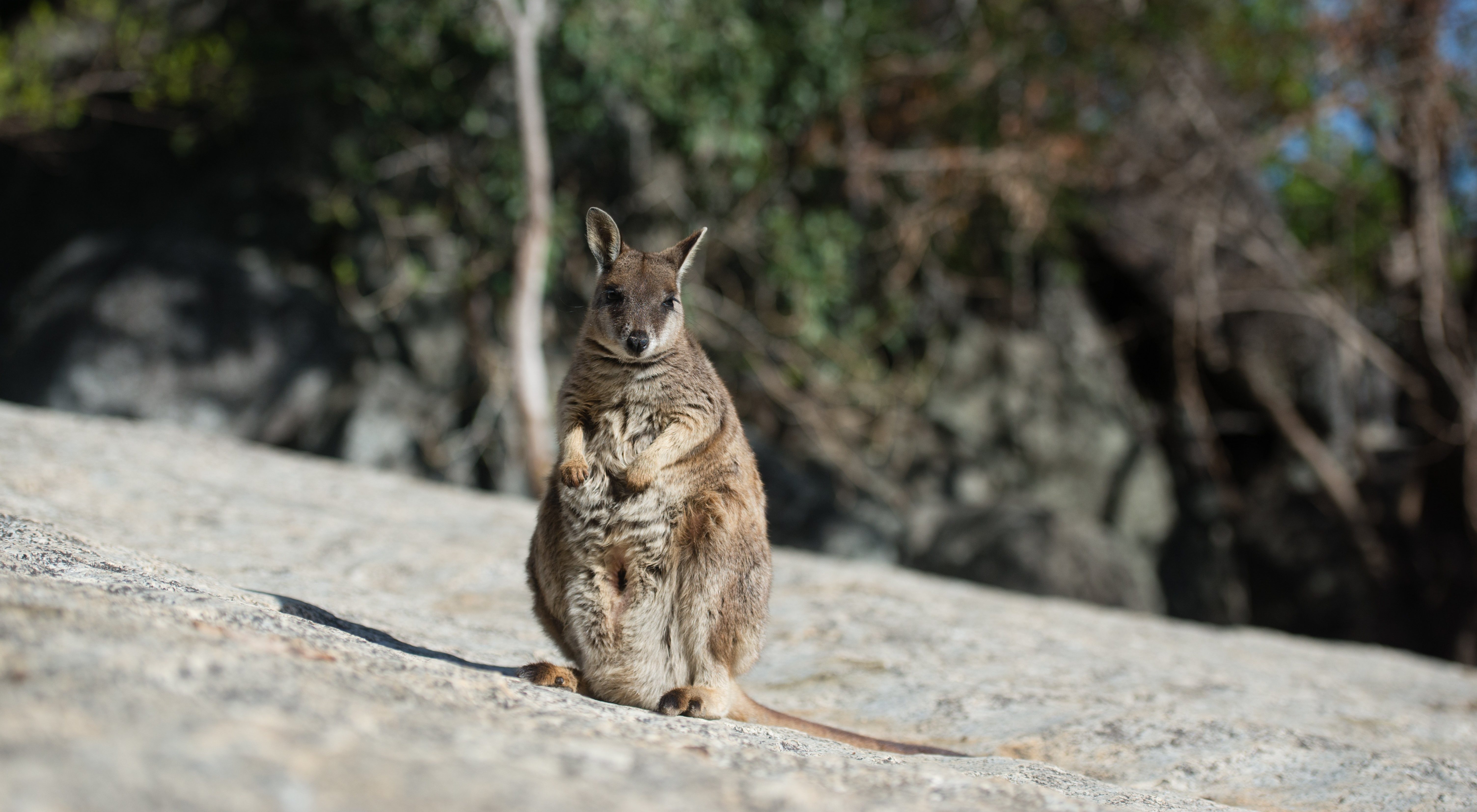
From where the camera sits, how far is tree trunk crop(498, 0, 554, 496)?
392 inches

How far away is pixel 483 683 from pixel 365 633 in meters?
→ 0.86

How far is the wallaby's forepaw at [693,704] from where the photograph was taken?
3303mm

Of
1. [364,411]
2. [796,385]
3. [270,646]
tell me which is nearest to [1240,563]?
[796,385]

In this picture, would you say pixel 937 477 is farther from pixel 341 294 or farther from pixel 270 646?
pixel 270 646

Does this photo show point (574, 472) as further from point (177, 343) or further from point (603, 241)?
point (177, 343)

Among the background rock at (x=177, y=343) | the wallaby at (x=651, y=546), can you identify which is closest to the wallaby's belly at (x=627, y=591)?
the wallaby at (x=651, y=546)

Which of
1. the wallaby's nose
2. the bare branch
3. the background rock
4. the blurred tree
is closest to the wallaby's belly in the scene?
the wallaby's nose

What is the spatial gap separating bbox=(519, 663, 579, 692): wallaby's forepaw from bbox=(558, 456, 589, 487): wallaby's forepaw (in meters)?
0.55

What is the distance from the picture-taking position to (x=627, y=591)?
3490 millimetres

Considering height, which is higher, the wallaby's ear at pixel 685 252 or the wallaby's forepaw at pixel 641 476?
the wallaby's ear at pixel 685 252

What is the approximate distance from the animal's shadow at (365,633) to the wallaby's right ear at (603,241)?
1362mm

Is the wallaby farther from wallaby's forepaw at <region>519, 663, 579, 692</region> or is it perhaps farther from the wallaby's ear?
the wallaby's ear

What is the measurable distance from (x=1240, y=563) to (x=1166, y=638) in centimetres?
807

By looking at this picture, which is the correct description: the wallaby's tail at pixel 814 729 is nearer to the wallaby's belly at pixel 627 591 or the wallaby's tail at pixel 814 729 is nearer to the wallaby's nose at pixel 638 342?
the wallaby's belly at pixel 627 591
